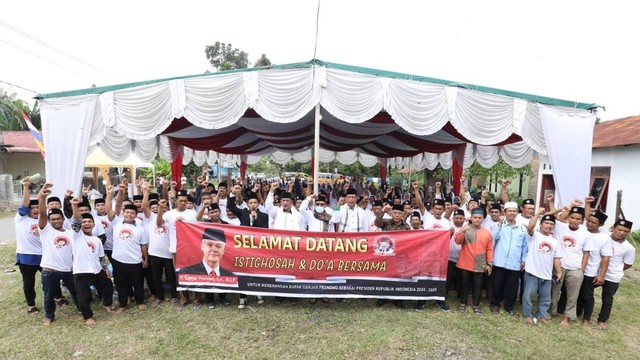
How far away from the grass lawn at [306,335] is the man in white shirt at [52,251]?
0.44 metres

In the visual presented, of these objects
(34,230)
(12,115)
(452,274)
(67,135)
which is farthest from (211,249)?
(12,115)

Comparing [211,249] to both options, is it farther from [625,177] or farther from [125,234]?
[625,177]

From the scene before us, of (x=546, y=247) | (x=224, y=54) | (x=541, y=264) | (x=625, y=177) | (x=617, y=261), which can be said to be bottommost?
(x=541, y=264)

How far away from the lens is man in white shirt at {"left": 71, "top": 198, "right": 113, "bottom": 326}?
379cm

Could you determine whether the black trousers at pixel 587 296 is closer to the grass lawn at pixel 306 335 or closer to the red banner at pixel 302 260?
the grass lawn at pixel 306 335

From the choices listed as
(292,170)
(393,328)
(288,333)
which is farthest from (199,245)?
(292,170)

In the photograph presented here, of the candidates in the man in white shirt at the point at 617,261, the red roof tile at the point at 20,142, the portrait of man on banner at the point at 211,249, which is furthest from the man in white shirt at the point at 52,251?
the red roof tile at the point at 20,142

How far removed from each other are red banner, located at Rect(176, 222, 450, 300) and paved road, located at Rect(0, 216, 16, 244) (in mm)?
7187

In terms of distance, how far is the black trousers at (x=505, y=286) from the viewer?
4.25m

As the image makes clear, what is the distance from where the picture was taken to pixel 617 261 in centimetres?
392

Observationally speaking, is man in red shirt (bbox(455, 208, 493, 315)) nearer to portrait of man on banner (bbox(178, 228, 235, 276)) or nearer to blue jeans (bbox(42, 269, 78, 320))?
portrait of man on banner (bbox(178, 228, 235, 276))

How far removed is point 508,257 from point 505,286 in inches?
18.0

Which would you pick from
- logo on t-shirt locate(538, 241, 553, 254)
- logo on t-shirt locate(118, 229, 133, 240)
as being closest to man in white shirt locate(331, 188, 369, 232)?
logo on t-shirt locate(538, 241, 553, 254)

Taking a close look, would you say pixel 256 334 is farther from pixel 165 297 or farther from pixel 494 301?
pixel 494 301
